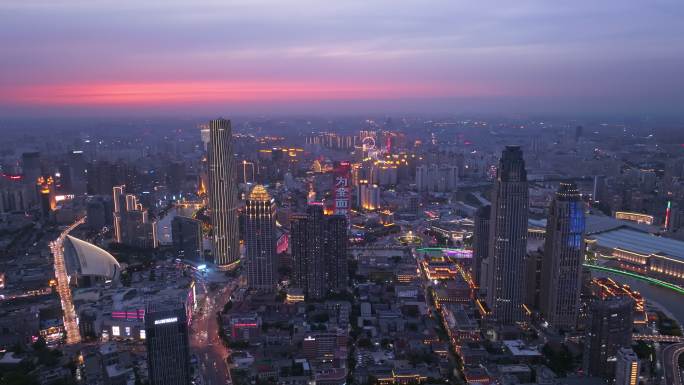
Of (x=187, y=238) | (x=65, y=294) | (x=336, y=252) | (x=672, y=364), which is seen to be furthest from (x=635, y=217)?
(x=65, y=294)

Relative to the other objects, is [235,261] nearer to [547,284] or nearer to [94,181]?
[547,284]

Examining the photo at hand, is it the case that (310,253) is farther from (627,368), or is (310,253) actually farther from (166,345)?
(627,368)

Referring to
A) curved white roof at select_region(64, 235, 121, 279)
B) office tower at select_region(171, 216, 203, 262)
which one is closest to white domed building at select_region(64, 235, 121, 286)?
curved white roof at select_region(64, 235, 121, 279)

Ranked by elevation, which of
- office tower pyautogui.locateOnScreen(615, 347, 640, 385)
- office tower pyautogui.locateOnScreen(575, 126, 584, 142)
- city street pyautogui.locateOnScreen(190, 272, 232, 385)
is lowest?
city street pyautogui.locateOnScreen(190, 272, 232, 385)

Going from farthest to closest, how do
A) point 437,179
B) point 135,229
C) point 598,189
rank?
point 437,179
point 598,189
point 135,229

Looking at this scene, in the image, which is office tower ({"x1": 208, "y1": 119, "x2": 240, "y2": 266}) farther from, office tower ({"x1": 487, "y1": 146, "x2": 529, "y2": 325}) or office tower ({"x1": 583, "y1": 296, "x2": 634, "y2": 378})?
office tower ({"x1": 583, "y1": 296, "x2": 634, "y2": 378})

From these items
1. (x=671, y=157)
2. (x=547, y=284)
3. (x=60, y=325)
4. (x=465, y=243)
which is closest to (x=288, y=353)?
(x=60, y=325)

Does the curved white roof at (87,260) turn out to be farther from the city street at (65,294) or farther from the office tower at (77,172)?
the office tower at (77,172)
